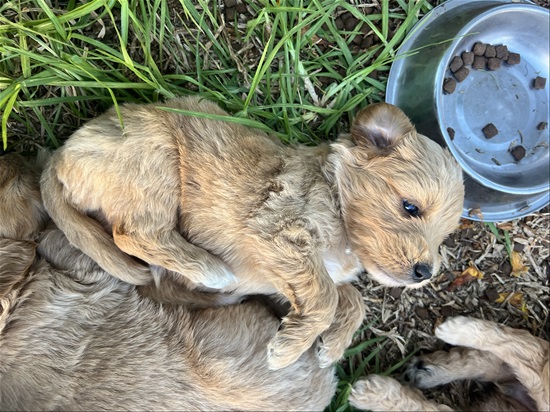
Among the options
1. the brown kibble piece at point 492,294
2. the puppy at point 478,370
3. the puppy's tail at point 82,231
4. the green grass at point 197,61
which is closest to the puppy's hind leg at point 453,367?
the puppy at point 478,370

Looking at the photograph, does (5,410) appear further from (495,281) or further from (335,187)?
(495,281)

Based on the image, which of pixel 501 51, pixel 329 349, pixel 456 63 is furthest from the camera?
pixel 501 51

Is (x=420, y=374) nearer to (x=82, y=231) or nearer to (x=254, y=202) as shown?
(x=254, y=202)

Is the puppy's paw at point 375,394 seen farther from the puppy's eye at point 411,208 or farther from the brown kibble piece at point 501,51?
the brown kibble piece at point 501,51

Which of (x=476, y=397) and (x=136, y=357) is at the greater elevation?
(x=136, y=357)

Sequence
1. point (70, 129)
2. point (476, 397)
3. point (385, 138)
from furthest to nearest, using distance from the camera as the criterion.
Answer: point (476, 397) → point (70, 129) → point (385, 138)

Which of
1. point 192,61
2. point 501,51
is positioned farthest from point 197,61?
point 501,51

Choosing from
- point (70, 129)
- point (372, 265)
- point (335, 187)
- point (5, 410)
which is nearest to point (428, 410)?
point (372, 265)
